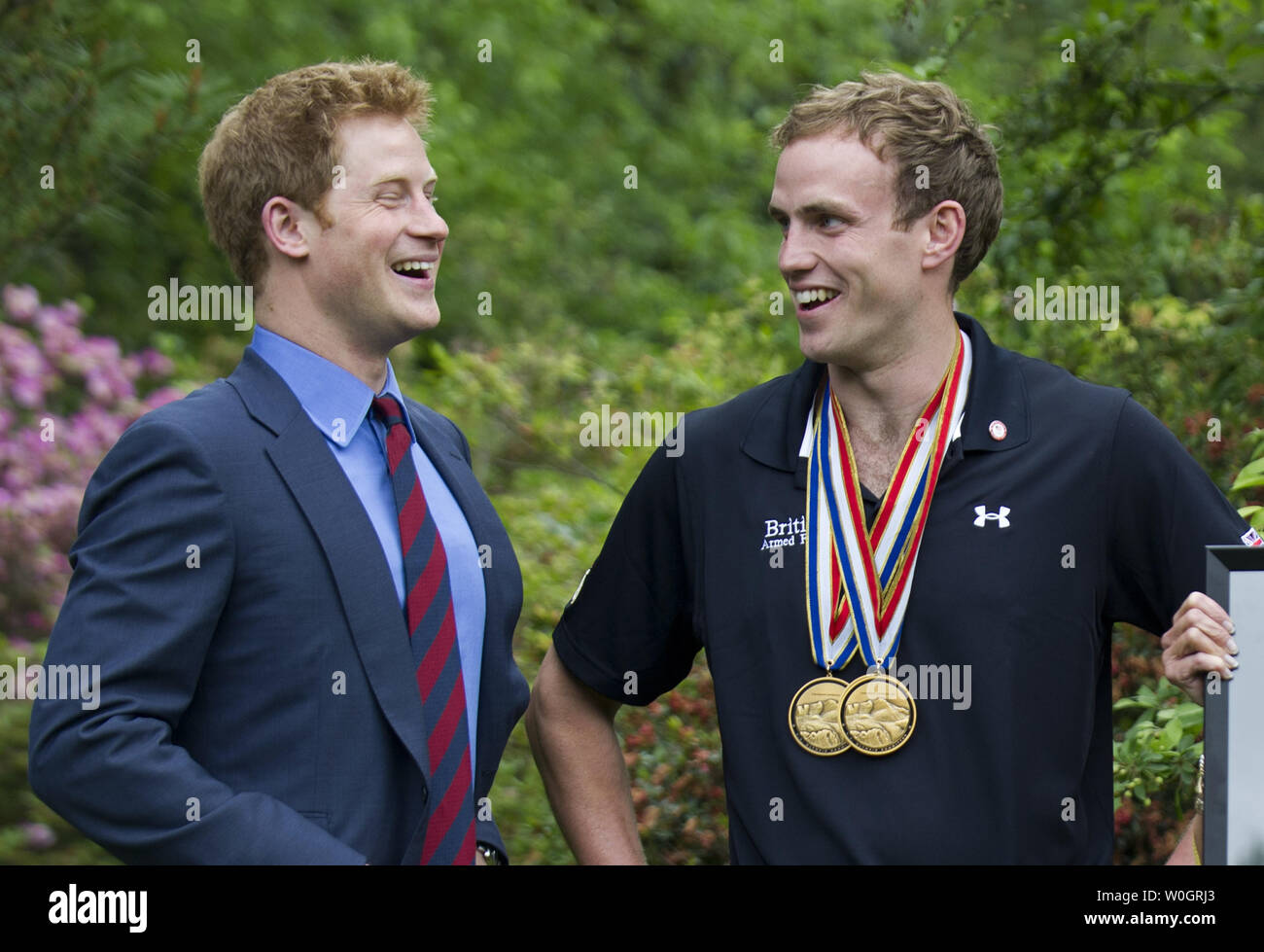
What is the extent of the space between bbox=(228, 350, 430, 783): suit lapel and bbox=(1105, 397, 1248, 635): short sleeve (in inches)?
51.3

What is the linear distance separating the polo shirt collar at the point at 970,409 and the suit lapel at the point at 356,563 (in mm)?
807

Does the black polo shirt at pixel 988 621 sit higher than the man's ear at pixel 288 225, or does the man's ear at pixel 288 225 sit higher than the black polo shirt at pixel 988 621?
the man's ear at pixel 288 225

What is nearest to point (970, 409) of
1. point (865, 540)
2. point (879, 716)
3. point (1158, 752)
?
point (865, 540)

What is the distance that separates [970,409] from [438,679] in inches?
44.5

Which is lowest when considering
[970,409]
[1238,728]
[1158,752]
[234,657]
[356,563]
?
[1158,752]

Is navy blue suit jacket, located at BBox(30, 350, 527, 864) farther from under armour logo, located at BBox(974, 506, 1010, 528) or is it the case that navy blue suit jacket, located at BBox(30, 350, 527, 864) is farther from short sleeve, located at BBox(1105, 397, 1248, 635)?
short sleeve, located at BBox(1105, 397, 1248, 635)

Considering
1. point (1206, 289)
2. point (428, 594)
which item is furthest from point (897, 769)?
point (1206, 289)

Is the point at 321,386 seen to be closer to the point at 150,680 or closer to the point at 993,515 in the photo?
the point at 150,680

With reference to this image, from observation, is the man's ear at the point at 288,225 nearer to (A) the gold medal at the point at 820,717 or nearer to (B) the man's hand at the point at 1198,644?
(A) the gold medal at the point at 820,717

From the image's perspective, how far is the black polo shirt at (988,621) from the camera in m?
2.74

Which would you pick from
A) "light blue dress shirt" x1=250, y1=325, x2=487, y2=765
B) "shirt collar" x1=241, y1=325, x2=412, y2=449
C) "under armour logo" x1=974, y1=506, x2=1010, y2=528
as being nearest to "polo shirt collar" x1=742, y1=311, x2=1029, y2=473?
"under armour logo" x1=974, y1=506, x2=1010, y2=528

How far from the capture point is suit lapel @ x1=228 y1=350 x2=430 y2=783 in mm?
2678

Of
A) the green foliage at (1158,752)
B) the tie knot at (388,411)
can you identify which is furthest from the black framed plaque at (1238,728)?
the tie knot at (388,411)

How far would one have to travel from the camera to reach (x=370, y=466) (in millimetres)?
2906
